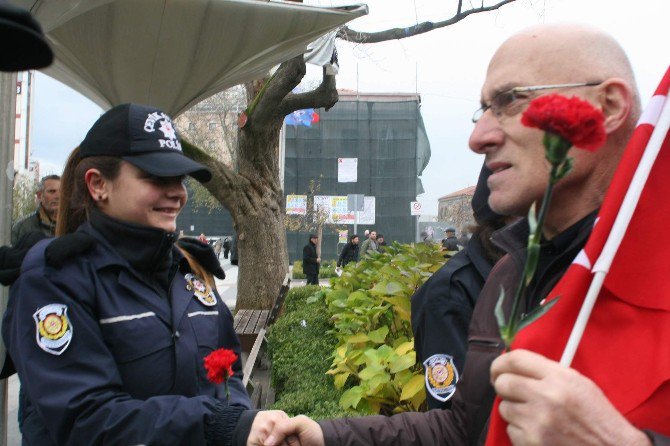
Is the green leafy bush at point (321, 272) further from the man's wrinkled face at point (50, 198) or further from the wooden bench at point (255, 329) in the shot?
the man's wrinkled face at point (50, 198)

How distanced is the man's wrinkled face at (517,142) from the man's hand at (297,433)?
0.77m

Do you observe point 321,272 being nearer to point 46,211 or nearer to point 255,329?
point 255,329

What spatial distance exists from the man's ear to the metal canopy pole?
3.15 metres

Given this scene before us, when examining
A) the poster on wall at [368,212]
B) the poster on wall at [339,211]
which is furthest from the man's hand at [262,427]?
the poster on wall at [339,211]

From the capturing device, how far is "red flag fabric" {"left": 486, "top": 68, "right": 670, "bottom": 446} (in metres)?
0.98

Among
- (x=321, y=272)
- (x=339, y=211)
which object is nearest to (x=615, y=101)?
(x=321, y=272)

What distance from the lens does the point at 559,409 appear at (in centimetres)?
91

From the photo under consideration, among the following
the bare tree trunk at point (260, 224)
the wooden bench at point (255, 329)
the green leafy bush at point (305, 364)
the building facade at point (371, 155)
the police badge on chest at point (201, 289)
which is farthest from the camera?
the building facade at point (371, 155)

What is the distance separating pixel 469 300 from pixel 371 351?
4.36 ft

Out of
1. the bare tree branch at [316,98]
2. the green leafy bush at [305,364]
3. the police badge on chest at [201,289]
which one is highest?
the bare tree branch at [316,98]

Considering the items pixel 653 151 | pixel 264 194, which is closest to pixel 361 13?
pixel 653 151

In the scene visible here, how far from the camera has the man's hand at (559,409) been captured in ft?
3.00

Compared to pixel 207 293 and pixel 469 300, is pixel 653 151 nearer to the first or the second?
pixel 469 300

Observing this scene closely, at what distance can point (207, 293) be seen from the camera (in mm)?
2314
